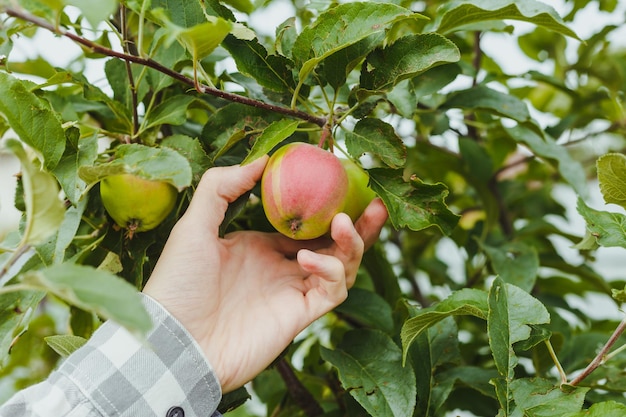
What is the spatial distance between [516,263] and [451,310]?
0.41m

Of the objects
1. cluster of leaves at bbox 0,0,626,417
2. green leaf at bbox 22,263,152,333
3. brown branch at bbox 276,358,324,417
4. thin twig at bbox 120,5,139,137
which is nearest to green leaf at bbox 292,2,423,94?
cluster of leaves at bbox 0,0,626,417

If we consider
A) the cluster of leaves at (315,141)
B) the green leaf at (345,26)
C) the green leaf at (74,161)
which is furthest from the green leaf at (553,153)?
the green leaf at (74,161)

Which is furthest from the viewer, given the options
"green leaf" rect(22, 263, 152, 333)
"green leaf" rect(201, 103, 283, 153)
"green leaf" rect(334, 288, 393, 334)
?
"green leaf" rect(334, 288, 393, 334)

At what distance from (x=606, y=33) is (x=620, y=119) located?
0.56 feet

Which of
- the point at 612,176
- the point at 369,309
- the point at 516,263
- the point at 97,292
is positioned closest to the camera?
the point at 97,292

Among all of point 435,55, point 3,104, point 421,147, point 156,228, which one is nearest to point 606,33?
point 421,147

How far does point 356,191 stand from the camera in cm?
71

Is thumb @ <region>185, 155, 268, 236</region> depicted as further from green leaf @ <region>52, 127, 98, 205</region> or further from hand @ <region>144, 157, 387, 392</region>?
green leaf @ <region>52, 127, 98, 205</region>

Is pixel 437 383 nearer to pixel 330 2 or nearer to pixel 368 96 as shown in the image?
pixel 368 96

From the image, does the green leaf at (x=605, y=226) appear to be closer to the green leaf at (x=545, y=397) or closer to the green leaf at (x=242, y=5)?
the green leaf at (x=545, y=397)

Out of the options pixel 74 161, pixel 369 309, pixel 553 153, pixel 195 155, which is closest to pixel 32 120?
pixel 74 161

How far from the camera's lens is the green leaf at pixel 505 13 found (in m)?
0.69

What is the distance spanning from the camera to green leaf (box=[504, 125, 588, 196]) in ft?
2.98

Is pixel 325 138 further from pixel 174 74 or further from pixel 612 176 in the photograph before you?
pixel 612 176
